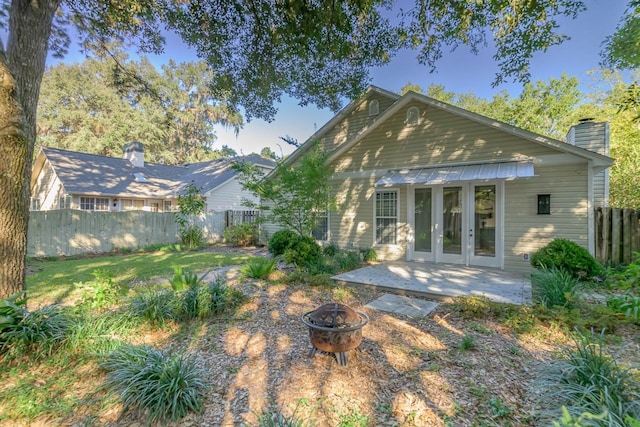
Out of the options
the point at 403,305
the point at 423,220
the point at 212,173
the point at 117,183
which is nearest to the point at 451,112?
the point at 423,220

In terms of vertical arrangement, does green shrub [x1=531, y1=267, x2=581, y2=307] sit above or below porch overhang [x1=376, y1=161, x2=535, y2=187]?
below

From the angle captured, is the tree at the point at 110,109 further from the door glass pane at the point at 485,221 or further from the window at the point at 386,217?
the door glass pane at the point at 485,221

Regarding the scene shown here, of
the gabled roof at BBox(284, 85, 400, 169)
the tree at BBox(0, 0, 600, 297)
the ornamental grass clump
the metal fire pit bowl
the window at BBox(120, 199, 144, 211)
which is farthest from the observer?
the window at BBox(120, 199, 144, 211)

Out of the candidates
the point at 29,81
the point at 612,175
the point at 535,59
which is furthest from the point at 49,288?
the point at 612,175

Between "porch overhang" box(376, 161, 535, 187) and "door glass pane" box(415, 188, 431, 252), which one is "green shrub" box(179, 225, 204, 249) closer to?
"porch overhang" box(376, 161, 535, 187)

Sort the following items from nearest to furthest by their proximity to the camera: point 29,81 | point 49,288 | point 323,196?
point 29,81, point 49,288, point 323,196

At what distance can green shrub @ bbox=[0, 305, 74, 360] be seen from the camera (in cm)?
307

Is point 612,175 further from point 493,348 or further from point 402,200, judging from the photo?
point 493,348

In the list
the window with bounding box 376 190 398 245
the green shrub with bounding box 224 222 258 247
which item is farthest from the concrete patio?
the green shrub with bounding box 224 222 258 247

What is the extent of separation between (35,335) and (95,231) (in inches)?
406

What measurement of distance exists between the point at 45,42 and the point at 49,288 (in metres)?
4.90

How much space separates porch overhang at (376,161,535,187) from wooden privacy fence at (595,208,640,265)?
85.4 inches

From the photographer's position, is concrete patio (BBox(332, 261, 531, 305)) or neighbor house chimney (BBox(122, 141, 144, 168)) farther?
neighbor house chimney (BBox(122, 141, 144, 168))

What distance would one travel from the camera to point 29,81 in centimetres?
375
